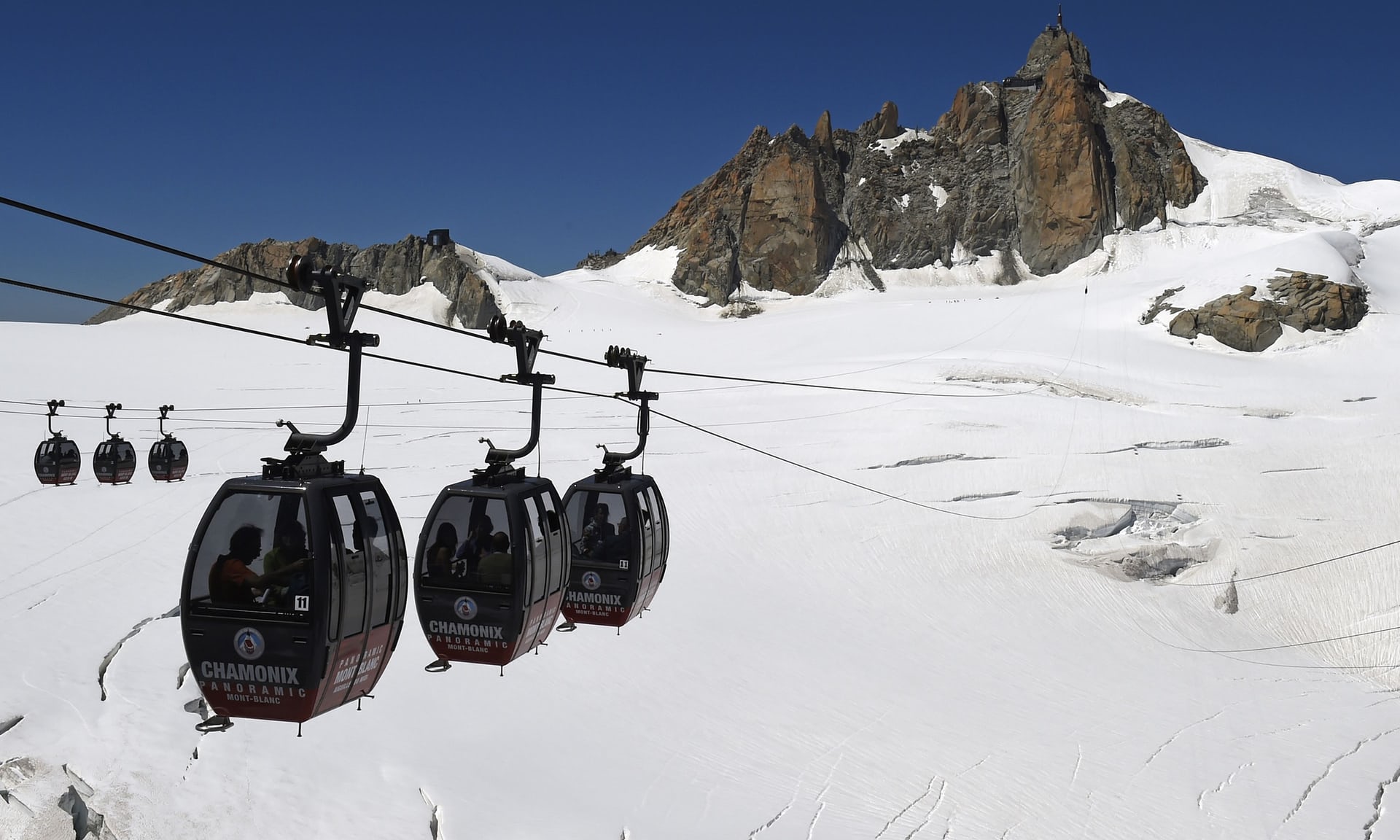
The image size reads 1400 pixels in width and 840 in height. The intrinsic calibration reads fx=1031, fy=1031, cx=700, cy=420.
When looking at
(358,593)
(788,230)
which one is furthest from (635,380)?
(788,230)

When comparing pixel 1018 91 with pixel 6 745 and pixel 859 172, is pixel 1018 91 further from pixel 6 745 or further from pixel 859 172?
pixel 6 745

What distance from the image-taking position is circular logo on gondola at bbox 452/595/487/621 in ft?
33.7

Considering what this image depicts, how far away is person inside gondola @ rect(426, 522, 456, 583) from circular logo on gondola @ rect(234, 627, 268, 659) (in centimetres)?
233

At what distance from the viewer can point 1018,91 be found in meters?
100

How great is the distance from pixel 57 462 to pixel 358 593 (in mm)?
23263

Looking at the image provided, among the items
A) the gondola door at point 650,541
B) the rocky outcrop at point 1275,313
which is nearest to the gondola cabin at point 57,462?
the gondola door at point 650,541

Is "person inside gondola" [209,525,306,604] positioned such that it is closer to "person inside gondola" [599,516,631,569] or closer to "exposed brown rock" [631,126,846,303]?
"person inside gondola" [599,516,631,569]

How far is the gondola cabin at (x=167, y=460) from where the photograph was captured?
2950 centimetres

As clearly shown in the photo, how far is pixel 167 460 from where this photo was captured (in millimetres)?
29484

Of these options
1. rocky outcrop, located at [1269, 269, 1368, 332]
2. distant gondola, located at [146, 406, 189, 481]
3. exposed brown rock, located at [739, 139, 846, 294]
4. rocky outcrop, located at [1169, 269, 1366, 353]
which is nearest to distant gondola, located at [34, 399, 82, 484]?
distant gondola, located at [146, 406, 189, 481]

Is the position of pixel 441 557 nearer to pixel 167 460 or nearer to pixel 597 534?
pixel 597 534

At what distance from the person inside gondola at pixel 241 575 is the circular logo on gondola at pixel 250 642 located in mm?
233

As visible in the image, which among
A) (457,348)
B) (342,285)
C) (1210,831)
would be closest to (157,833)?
(342,285)

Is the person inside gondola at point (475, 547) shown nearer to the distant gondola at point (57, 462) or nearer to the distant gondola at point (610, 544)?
the distant gondola at point (610, 544)
